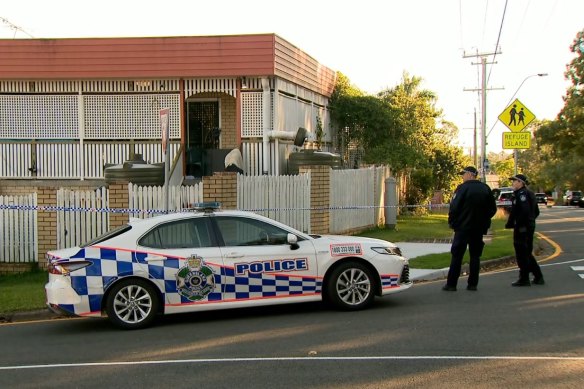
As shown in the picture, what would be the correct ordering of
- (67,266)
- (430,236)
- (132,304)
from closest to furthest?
(67,266) < (132,304) < (430,236)

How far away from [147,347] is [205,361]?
1.01 m

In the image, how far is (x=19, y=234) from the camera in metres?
12.4

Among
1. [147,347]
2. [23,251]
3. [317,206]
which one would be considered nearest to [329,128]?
[317,206]

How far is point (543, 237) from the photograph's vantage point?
19312 mm

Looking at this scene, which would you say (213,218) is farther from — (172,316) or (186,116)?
(186,116)

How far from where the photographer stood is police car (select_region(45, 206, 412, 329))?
7.58 meters

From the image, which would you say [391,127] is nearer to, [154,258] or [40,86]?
[40,86]

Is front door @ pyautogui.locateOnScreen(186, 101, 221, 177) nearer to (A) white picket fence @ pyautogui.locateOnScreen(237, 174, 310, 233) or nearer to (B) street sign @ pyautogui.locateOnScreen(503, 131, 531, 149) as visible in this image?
(A) white picket fence @ pyautogui.locateOnScreen(237, 174, 310, 233)

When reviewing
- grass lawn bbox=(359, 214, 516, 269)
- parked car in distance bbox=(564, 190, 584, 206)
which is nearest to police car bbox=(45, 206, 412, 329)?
grass lawn bbox=(359, 214, 516, 269)

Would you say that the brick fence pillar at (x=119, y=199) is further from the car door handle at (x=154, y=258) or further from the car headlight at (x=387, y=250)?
the car headlight at (x=387, y=250)

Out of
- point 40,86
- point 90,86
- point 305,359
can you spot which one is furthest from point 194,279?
point 40,86

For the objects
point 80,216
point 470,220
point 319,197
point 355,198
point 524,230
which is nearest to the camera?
point 470,220

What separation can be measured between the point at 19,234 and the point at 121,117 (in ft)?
17.7

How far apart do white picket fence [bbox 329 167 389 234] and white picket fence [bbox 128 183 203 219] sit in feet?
12.8
